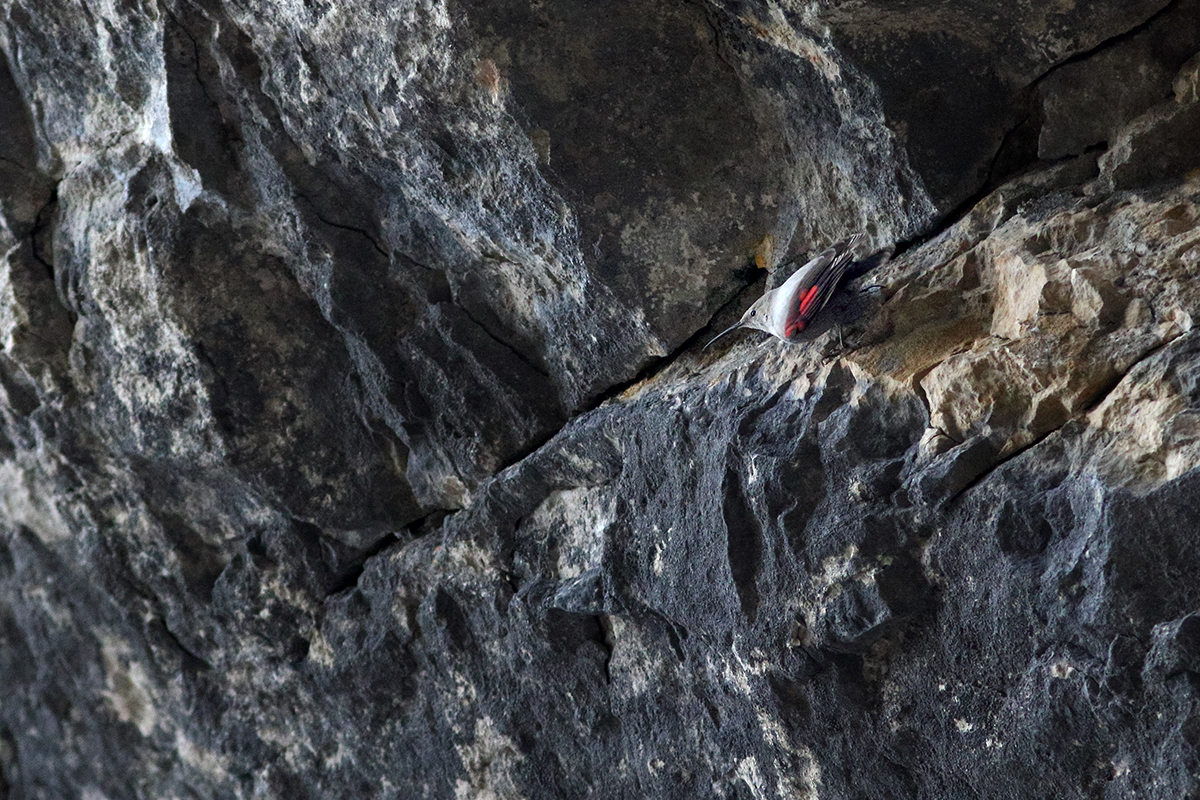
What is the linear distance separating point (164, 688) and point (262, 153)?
78.4 inches

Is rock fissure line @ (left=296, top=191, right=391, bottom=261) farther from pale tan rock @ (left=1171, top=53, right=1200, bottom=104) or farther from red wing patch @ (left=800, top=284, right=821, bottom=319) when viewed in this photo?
pale tan rock @ (left=1171, top=53, right=1200, bottom=104)

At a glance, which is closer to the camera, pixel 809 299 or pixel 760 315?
pixel 809 299

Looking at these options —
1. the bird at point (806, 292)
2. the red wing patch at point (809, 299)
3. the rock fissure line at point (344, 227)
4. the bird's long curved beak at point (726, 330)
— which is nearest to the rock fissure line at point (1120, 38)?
the bird at point (806, 292)

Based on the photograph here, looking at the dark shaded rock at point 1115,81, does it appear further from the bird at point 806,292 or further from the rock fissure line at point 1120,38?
the bird at point 806,292

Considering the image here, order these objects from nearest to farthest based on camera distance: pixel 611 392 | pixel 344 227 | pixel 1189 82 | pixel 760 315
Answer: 1. pixel 1189 82
2. pixel 760 315
3. pixel 611 392
4. pixel 344 227

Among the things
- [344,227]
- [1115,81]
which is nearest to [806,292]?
[1115,81]

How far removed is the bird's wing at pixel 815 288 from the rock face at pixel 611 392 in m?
0.09

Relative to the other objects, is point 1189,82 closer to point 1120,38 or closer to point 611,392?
point 1120,38

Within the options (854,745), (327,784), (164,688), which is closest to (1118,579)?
(854,745)

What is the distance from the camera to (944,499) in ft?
6.38

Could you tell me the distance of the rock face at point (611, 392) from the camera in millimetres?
1890

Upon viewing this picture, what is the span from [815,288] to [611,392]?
86cm

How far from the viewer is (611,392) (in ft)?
9.32

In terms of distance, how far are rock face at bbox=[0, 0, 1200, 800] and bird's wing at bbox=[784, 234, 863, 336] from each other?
9 centimetres
